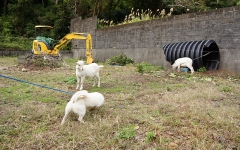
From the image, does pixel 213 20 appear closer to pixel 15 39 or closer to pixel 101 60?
pixel 101 60

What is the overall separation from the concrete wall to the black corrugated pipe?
0.30 meters

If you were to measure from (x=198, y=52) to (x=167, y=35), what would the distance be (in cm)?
276

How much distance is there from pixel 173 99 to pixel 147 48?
7.52m

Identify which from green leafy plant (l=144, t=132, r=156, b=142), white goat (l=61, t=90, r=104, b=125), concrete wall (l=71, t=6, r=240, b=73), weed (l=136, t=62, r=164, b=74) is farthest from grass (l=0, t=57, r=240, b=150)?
concrete wall (l=71, t=6, r=240, b=73)

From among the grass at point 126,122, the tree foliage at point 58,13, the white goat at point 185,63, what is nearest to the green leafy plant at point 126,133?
the grass at point 126,122

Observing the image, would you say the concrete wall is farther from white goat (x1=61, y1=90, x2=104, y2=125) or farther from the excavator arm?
white goat (x1=61, y1=90, x2=104, y2=125)

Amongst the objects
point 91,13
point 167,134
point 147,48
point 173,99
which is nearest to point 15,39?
point 91,13

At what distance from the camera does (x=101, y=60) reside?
1521 centimetres

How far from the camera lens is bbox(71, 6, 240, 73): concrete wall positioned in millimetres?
8117

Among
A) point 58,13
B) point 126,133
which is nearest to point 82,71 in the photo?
point 126,133

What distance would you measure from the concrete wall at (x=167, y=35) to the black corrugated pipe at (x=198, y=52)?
301mm

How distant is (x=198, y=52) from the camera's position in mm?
8227

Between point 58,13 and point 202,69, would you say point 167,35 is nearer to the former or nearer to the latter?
point 202,69

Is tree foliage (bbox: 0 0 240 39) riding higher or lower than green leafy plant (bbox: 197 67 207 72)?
higher
